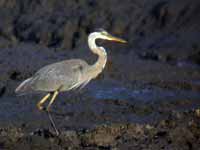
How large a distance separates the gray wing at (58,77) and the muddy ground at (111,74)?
0.65 meters

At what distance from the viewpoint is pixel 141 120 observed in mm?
13680

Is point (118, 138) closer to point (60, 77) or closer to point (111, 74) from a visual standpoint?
point (60, 77)

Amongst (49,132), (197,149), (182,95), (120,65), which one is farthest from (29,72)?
(197,149)

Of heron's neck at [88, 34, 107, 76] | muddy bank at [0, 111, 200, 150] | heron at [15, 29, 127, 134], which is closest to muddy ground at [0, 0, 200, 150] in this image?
muddy bank at [0, 111, 200, 150]

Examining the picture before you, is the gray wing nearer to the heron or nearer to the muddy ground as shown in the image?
the heron

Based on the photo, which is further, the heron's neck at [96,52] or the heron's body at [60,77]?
the heron's neck at [96,52]

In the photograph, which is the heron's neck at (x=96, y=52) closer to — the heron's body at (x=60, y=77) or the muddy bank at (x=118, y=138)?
the heron's body at (x=60, y=77)

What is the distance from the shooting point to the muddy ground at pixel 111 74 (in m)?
11.0

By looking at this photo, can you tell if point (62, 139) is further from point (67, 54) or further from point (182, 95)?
point (67, 54)

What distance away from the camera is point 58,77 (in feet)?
41.9

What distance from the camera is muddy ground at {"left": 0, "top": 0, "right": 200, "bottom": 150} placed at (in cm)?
1102

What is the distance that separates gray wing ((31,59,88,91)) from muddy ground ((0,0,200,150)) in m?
0.65

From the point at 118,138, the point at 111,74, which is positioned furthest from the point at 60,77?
the point at 111,74

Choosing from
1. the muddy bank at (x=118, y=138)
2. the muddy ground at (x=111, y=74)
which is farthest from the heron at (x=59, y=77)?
the muddy bank at (x=118, y=138)
